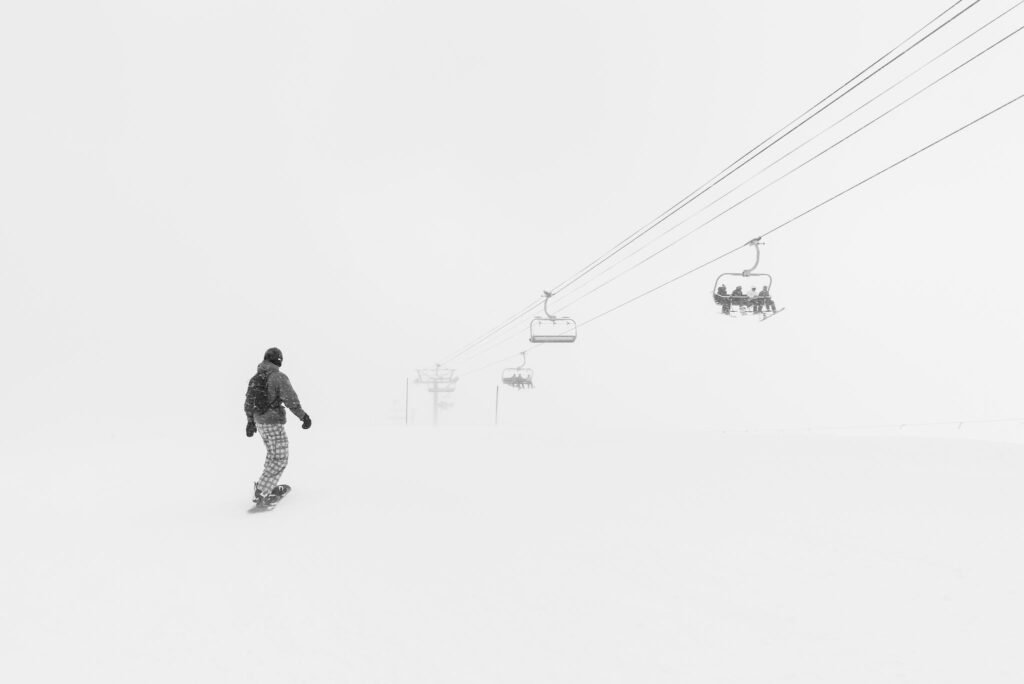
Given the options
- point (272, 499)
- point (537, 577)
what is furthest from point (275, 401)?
point (537, 577)

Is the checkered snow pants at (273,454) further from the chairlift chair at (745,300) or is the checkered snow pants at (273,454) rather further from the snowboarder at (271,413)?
the chairlift chair at (745,300)

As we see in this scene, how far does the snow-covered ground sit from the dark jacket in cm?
114

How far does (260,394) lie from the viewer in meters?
5.77

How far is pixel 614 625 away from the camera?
9.54ft

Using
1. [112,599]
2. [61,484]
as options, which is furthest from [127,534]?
[61,484]

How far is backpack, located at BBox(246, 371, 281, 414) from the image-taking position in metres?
5.76

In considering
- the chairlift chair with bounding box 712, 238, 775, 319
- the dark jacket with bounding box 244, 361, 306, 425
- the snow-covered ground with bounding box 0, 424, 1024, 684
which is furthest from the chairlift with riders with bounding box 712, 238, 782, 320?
the dark jacket with bounding box 244, 361, 306, 425

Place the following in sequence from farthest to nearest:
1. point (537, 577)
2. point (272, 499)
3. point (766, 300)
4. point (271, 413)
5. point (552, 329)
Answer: point (552, 329) < point (766, 300) < point (271, 413) < point (272, 499) < point (537, 577)

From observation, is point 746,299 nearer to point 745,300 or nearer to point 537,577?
point 745,300

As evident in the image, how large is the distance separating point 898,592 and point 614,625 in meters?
2.23

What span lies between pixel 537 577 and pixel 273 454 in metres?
4.00

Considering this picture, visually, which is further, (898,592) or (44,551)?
(44,551)

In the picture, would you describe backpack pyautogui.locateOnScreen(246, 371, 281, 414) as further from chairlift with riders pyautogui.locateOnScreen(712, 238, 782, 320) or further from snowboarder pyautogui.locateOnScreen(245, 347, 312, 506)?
chairlift with riders pyautogui.locateOnScreen(712, 238, 782, 320)

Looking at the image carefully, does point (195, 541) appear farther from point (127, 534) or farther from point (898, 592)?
point (898, 592)
